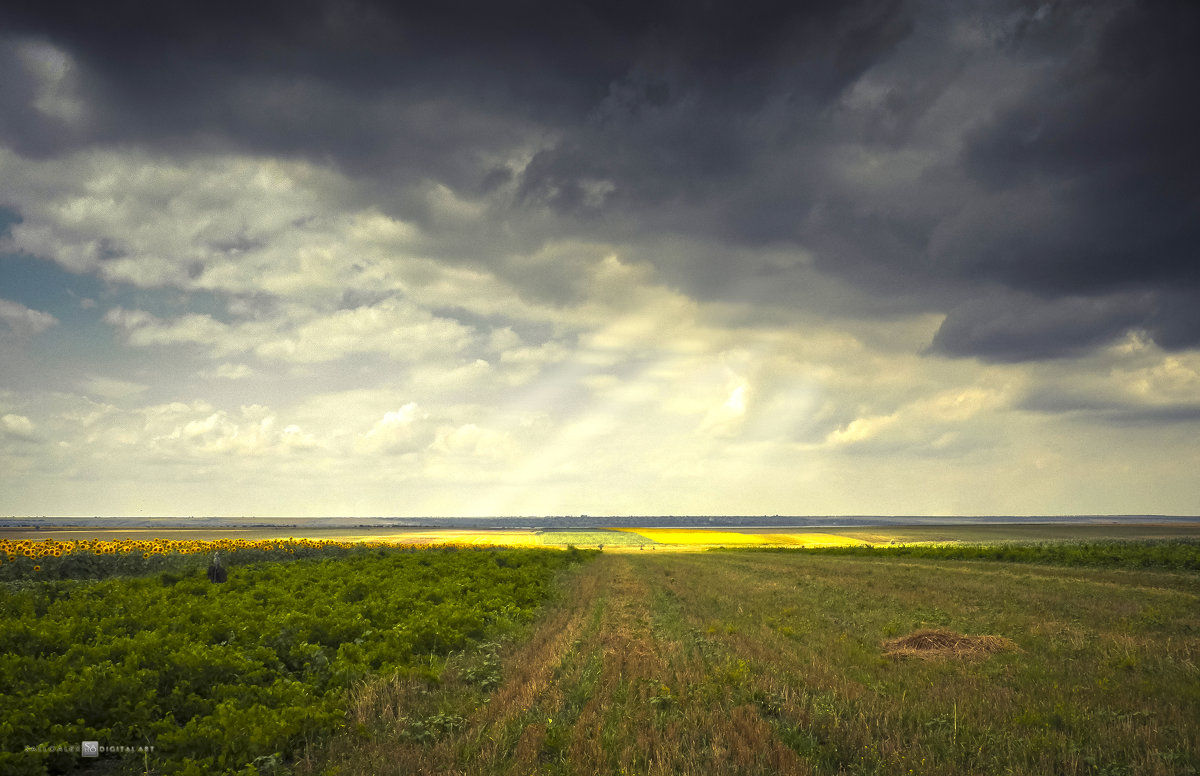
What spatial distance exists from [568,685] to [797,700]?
13.8 ft

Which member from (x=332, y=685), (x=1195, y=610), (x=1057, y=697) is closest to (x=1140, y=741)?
(x=1057, y=697)

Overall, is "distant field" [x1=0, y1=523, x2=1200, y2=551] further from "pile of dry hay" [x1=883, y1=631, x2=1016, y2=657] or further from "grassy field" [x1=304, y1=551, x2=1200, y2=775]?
"pile of dry hay" [x1=883, y1=631, x2=1016, y2=657]

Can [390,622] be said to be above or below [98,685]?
below

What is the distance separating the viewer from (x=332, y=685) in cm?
1070

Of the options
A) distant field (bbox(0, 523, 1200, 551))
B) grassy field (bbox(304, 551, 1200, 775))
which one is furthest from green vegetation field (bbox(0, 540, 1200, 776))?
distant field (bbox(0, 523, 1200, 551))

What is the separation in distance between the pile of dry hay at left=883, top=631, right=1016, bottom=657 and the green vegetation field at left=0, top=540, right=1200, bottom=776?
0.26ft


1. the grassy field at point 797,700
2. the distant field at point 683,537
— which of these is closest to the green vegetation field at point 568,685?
the grassy field at point 797,700

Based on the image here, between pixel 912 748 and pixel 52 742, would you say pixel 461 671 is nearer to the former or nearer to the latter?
pixel 52 742

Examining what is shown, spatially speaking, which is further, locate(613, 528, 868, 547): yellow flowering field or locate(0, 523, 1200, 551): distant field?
locate(613, 528, 868, 547): yellow flowering field

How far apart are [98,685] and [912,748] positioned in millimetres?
11340

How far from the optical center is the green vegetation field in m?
8.05

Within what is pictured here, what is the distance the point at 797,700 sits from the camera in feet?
35.3

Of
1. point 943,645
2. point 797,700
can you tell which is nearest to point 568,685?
point 797,700

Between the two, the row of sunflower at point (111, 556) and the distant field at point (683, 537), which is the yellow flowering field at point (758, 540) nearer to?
the distant field at point (683, 537)
